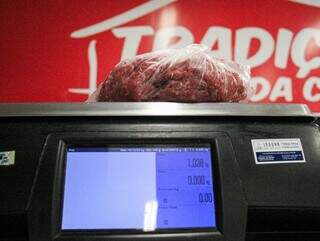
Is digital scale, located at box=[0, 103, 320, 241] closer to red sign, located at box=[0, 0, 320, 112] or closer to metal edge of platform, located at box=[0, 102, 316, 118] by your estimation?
metal edge of platform, located at box=[0, 102, 316, 118]

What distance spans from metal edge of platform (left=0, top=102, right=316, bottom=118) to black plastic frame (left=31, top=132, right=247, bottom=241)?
0.13ft

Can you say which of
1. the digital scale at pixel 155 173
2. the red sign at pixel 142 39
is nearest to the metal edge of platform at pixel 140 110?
the digital scale at pixel 155 173

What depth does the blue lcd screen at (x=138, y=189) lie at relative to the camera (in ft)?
1.85

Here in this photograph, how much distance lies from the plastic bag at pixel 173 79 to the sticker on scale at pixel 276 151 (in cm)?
12

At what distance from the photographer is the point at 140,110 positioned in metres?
0.65

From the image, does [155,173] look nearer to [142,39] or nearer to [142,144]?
[142,144]

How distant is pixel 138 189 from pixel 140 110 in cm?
13

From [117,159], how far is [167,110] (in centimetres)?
12

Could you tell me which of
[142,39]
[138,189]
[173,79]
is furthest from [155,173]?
[142,39]

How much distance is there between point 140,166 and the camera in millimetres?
593

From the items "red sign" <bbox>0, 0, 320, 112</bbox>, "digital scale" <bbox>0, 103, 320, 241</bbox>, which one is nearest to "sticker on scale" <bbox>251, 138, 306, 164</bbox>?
"digital scale" <bbox>0, 103, 320, 241</bbox>

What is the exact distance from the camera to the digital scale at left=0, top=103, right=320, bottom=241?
565 mm

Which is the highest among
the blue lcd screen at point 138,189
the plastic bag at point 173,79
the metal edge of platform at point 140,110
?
the plastic bag at point 173,79

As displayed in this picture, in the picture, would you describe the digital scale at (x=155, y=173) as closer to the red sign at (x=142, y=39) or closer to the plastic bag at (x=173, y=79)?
the plastic bag at (x=173, y=79)
